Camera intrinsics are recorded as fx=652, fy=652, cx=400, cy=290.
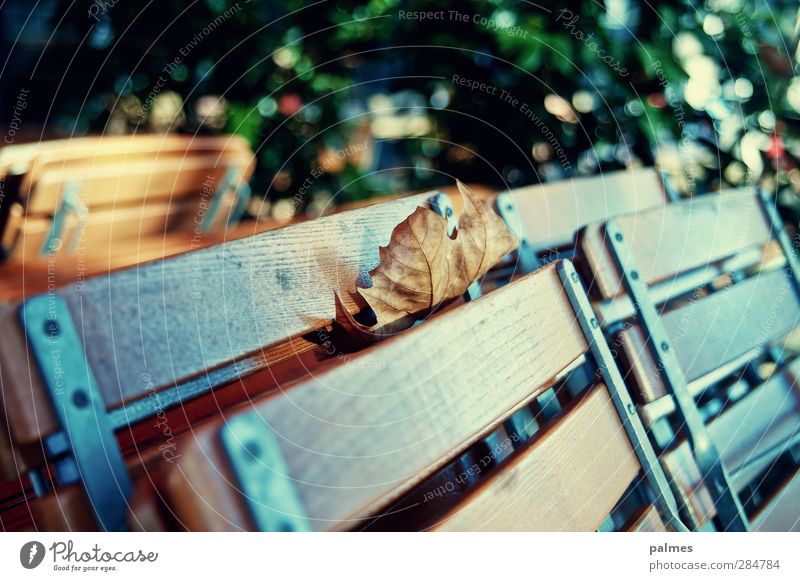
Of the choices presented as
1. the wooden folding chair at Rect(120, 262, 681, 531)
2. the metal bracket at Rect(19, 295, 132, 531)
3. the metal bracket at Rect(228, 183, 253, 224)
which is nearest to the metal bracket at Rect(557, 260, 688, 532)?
the wooden folding chair at Rect(120, 262, 681, 531)

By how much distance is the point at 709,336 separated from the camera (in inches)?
27.8

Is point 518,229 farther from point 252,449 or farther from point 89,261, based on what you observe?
point 89,261

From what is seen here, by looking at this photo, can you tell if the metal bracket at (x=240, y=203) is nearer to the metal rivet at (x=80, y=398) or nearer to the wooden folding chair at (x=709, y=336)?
the wooden folding chair at (x=709, y=336)

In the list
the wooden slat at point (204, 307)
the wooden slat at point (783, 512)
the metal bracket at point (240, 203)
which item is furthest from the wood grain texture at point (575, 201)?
the metal bracket at point (240, 203)

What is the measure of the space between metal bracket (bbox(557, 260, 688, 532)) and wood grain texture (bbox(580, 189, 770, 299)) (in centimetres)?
6

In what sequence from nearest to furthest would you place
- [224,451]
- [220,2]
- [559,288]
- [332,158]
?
[224,451], [559,288], [220,2], [332,158]

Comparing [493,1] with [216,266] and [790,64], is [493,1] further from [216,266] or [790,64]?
[216,266]

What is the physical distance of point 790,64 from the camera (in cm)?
128

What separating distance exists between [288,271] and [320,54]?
1.01 meters

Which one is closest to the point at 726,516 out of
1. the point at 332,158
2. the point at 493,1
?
the point at 493,1

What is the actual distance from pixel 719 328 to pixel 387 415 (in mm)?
496

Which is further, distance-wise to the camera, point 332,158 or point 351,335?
Answer: point 332,158

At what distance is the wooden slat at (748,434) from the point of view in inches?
24.5

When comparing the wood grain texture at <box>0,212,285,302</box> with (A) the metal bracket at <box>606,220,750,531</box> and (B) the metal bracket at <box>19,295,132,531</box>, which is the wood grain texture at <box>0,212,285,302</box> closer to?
(B) the metal bracket at <box>19,295,132,531</box>
